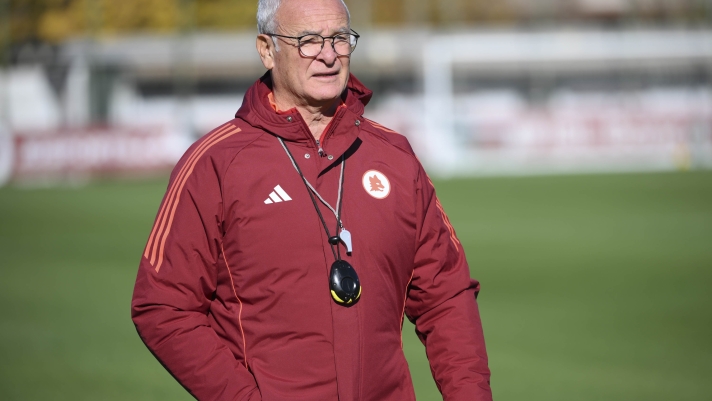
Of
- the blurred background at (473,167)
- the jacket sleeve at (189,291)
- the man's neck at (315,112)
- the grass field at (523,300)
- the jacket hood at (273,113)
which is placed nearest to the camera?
the jacket sleeve at (189,291)

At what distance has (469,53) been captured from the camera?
4950 centimetres

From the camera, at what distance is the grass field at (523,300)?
296 inches

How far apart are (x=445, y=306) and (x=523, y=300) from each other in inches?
312

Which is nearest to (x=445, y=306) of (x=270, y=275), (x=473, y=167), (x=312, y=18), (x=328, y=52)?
(x=270, y=275)

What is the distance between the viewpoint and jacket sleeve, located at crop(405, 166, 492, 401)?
9.73 ft

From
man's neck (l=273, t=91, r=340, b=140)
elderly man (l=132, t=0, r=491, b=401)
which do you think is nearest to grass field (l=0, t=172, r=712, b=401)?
elderly man (l=132, t=0, r=491, b=401)

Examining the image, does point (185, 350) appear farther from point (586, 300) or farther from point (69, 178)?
point (69, 178)

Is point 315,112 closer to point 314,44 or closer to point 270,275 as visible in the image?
point 314,44

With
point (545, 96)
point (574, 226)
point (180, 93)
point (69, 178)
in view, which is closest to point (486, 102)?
point (545, 96)

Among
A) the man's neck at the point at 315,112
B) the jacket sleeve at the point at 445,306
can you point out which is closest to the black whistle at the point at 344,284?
the jacket sleeve at the point at 445,306

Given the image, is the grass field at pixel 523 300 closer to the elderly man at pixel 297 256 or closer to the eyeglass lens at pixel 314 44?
the elderly man at pixel 297 256

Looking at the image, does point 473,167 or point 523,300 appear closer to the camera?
point 523,300

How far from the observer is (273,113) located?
289 centimetres

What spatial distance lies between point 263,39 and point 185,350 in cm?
102
